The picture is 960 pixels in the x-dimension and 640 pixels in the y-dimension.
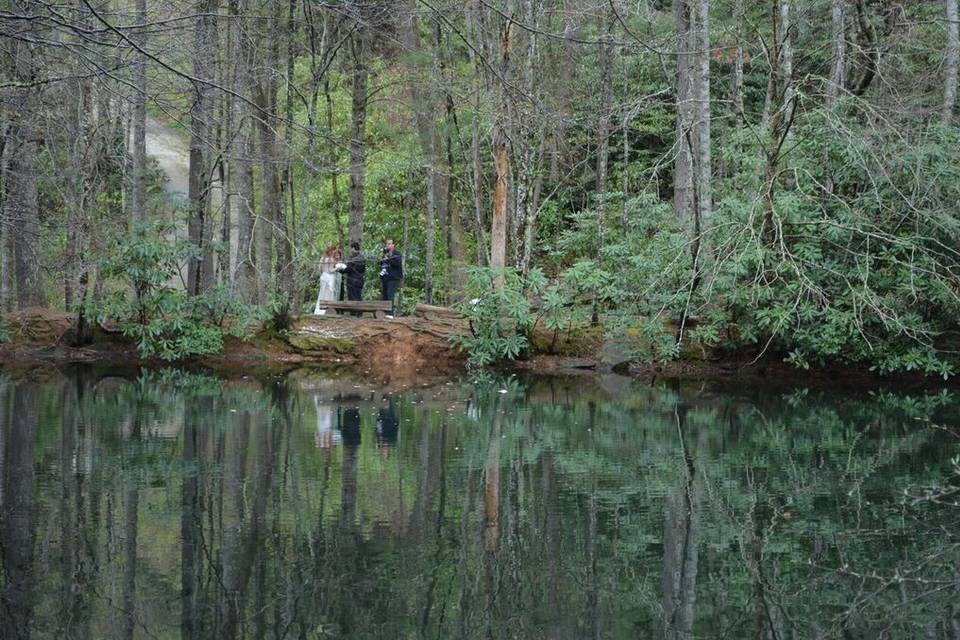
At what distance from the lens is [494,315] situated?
789 inches

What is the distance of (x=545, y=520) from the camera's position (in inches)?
303

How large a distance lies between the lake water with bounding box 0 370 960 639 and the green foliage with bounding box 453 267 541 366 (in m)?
6.10

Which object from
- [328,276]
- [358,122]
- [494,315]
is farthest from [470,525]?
[328,276]

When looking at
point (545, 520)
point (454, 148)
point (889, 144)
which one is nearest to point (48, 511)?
point (545, 520)

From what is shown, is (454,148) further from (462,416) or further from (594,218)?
(462,416)

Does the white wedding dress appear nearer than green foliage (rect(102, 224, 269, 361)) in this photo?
No

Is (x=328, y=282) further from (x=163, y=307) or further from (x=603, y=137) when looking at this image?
(x=603, y=137)

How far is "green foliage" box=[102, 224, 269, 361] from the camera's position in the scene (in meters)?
19.8

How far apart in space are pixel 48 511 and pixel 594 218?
17396mm

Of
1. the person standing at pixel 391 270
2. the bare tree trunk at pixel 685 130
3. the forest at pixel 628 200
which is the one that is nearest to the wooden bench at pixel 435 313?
the person standing at pixel 391 270

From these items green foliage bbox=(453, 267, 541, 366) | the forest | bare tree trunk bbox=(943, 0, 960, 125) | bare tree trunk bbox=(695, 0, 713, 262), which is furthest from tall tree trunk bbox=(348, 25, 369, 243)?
bare tree trunk bbox=(943, 0, 960, 125)

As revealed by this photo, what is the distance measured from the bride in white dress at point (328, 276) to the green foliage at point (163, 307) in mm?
1998

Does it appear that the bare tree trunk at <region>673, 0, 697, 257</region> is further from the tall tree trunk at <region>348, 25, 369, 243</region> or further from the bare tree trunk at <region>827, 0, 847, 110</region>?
the tall tree trunk at <region>348, 25, 369, 243</region>

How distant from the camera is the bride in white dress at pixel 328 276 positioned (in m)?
22.2
